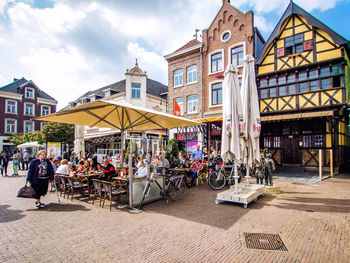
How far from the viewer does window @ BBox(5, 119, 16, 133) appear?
3562cm

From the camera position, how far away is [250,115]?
6.71 metres

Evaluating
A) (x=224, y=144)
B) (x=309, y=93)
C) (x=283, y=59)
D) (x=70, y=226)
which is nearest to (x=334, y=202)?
(x=224, y=144)

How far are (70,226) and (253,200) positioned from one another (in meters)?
5.08

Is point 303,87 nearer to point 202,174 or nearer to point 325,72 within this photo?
point 325,72

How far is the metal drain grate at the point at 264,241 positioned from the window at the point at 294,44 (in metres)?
14.1


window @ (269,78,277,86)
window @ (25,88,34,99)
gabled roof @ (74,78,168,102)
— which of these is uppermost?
window @ (25,88,34,99)

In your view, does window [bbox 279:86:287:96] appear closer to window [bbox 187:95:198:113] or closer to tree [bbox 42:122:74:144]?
window [bbox 187:95:198:113]

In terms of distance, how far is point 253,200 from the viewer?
639cm

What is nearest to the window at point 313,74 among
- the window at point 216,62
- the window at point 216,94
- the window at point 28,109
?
the window at point 216,94

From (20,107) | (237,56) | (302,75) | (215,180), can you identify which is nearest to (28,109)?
(20,107)

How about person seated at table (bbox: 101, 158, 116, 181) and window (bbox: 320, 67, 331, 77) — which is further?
window (bbox: 320, 67, 331, 77)

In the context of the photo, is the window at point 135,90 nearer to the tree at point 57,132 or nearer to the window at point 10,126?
the tree at point 57,132

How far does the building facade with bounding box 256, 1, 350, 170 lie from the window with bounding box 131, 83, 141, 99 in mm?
14153

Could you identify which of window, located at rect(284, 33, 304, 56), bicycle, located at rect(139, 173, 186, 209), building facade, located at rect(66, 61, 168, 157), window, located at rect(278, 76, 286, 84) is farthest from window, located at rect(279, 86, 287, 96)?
building facade, located at rect(66, 61, 168, 157)
